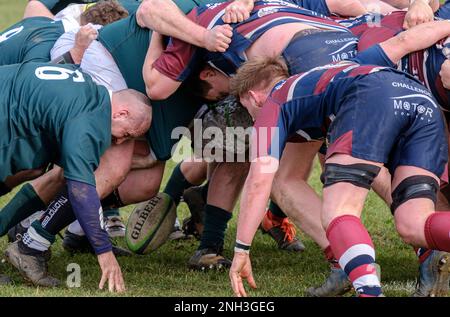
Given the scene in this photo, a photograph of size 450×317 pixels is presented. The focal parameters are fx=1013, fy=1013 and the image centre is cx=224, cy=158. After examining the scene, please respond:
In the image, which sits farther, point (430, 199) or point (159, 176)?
point (159, 176)

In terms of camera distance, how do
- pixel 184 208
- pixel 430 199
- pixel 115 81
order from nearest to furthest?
pixel 430 199 → pixel 115 81 → pixel 184 208

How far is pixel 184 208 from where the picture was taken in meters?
8.10

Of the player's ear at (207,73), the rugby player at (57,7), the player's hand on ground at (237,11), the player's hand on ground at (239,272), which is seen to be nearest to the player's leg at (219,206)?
the player's ear at (207,73)

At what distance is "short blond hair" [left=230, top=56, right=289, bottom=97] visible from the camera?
5.45 m

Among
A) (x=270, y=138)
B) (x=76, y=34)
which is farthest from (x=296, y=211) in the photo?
(x=76, y=34)

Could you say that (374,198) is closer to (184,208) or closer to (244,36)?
(184,208)

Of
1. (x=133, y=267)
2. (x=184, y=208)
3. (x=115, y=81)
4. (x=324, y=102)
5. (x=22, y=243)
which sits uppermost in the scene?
(x=324, y=102)

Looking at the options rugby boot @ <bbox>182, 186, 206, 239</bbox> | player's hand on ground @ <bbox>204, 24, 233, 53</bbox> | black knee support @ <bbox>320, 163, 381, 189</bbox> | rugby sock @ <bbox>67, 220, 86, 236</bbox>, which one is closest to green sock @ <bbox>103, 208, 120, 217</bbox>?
rugby sock @ <bbox>67, 220, 86, 236</bbox>

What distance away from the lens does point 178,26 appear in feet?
19.6

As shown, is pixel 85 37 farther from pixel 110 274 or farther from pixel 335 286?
pixel 335 286

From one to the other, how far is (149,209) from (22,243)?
40.2 inches

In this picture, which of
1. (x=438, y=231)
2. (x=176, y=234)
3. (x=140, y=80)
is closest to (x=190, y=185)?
(x=176, y=234)

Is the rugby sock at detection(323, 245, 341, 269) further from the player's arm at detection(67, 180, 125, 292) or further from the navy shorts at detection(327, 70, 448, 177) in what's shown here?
the player's arm at detection(67, 180, 125, 292)

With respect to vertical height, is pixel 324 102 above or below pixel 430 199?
above
